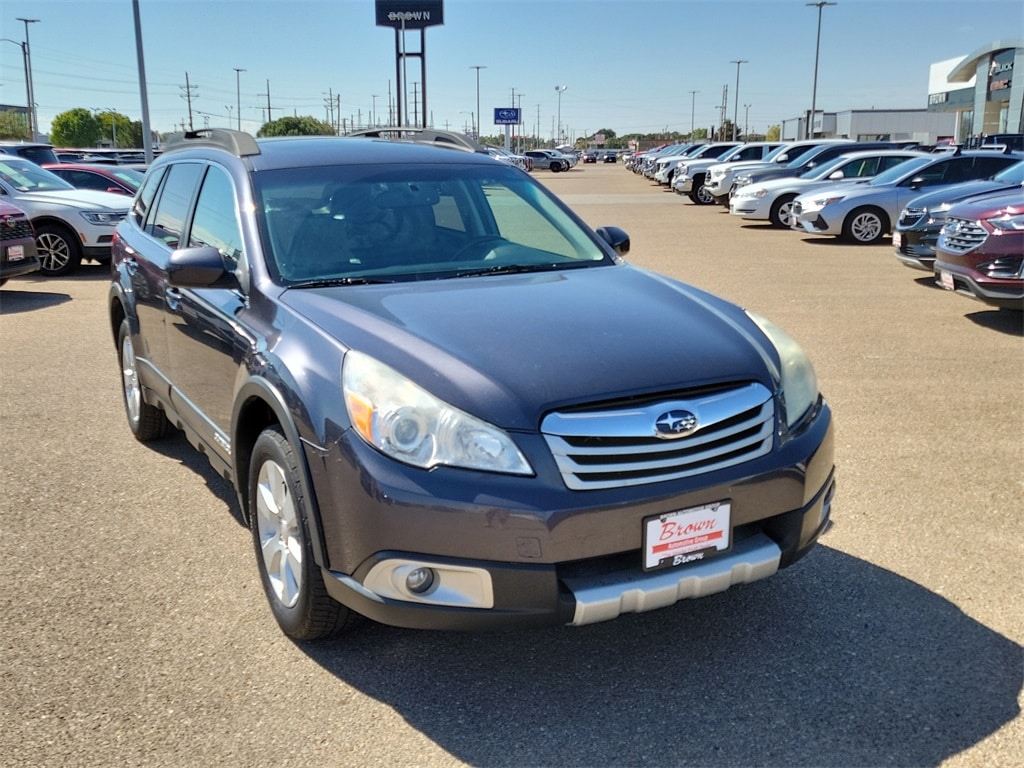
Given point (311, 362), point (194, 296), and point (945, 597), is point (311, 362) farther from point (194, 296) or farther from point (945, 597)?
point (945, 597)

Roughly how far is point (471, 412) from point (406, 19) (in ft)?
178

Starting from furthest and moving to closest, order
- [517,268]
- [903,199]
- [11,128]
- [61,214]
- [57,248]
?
[11,128]
[903,199]
[57,248]
[61,214]
[517,268]

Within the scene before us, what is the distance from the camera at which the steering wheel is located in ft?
13.7

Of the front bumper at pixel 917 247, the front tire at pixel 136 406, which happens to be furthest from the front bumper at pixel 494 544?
the front bumper at pixel 917 247

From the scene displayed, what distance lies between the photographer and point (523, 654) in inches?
133

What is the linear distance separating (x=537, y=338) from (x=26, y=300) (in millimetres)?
10565

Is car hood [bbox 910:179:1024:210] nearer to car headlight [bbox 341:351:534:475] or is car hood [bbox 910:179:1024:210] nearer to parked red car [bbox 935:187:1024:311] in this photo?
parked red car [bbox 935:187:1024:311]

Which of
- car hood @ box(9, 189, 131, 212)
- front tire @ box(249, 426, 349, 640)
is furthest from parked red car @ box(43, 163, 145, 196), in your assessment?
front tire @ box(249, 426, 349, 640)

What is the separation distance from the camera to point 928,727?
9.51 feet

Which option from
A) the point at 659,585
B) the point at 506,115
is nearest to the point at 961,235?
the point at 659,585

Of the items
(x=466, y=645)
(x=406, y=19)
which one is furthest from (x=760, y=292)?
(x=406, y=19)

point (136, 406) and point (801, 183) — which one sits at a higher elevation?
point (801, 183)

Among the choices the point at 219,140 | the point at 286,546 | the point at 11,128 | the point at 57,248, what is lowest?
the point at 286,546

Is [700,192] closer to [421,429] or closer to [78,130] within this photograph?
[421,429]
